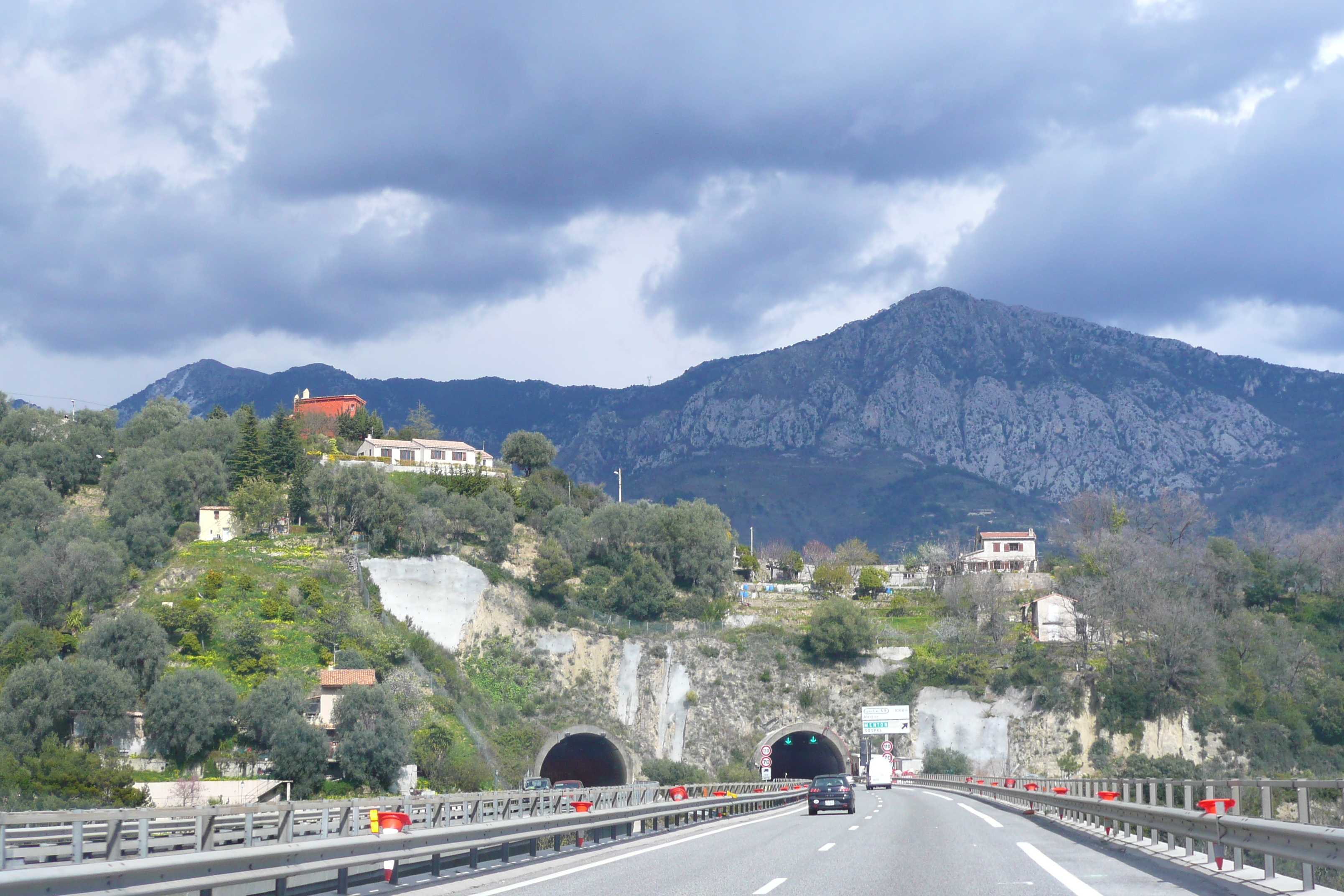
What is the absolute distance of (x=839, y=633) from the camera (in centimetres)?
10144

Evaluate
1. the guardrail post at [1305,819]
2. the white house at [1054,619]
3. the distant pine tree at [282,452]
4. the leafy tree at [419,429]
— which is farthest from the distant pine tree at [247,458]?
the guardrail post at [1305,819]

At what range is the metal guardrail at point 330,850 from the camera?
9992 millimetres

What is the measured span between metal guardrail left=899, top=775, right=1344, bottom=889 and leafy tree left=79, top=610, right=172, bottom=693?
187ft

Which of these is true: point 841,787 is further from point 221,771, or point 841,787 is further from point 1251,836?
point 221,771

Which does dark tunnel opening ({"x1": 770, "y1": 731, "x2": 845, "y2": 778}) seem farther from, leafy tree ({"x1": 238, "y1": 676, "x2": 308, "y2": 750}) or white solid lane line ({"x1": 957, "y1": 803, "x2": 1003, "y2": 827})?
white solid lane line ({"x1": 957, "y1": 803, "x2": 1003, "y2": 827})

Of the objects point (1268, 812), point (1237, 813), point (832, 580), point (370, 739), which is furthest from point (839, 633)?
point (1268, 812)

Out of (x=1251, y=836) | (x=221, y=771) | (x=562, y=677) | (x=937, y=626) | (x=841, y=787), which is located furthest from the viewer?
(x=937, y=626)

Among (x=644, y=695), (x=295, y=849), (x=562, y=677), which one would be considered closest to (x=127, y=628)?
(x=562, y=677)

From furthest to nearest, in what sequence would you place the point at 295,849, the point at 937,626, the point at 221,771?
the point at 937,626, the point at 221,771, the point at 295,849

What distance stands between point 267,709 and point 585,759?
36.1 m

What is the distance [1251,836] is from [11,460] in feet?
408

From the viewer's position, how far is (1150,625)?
3944 inches

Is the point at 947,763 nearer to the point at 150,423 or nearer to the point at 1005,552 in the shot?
the point at 1005,552

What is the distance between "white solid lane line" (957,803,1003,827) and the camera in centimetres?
3168
